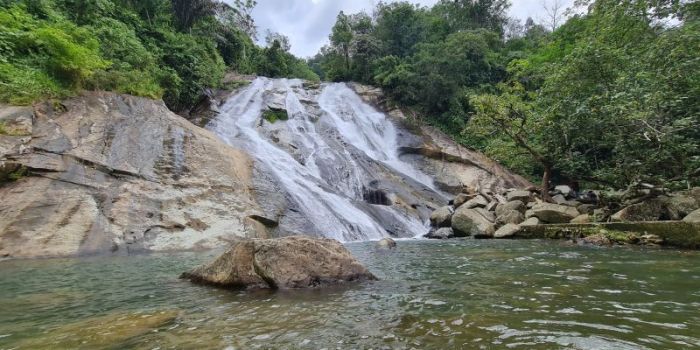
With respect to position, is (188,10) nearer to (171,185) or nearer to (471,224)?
(171,185)

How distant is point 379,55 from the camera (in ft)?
130

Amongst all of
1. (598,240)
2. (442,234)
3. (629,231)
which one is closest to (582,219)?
(629,231)

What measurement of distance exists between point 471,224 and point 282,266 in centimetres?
1083

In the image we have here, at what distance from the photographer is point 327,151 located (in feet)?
75.9

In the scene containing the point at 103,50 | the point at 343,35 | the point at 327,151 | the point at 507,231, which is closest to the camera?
the point at 507,231

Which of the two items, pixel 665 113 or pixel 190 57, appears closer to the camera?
pixel 665 113

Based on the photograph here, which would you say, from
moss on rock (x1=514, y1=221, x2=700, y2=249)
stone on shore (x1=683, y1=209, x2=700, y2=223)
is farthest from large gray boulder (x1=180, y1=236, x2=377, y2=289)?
stone on shore (x1=683, y1=209, x2=700, y2=223)

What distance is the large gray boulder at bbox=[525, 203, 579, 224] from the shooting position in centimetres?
1453

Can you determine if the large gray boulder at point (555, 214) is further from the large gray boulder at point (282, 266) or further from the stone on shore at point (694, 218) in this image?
the large gray boulder at point (282, 266)

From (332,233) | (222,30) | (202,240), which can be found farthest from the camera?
(222,30)

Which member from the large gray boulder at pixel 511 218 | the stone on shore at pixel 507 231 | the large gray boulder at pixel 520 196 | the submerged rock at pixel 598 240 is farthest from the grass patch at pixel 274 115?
the submerged rock at pixel 598 240

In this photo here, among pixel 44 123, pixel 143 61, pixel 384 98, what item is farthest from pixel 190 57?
pixel 384 98

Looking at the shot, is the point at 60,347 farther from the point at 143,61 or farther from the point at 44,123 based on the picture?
the point at 143,61

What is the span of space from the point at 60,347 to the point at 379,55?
126 feet
